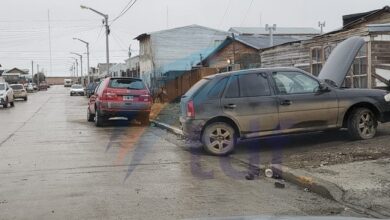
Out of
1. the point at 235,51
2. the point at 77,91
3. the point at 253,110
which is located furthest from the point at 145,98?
the point at 77,91

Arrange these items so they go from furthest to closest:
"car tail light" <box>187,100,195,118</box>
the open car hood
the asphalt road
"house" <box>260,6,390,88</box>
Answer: "house" <box>260,6,390,88</box> < the open car hood < "car tail light" <box>187,100,195,118</box> < the asphalt road

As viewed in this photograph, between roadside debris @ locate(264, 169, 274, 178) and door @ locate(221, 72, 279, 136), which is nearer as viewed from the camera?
roadside debris @ locate(264, 169, 274, 178)

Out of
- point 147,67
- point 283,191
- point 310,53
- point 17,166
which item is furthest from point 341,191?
point 147,67

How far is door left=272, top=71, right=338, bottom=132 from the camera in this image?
11359 millimetres

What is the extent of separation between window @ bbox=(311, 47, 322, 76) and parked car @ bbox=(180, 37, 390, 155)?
29.8 ft

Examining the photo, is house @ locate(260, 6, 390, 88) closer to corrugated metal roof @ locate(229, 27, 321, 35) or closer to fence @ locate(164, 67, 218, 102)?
fence @ locate(164, 67, 218, 102)

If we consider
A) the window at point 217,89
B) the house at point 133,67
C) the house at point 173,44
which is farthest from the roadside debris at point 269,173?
the house at point 133,67

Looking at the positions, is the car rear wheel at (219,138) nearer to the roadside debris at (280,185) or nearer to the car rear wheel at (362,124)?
the car rear wheel at (362,124)

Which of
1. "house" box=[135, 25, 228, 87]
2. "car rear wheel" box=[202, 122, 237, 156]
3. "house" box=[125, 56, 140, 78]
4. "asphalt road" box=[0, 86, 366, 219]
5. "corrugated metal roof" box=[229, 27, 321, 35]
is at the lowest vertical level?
"asphalt road" box=[0, 86, 366, 219]

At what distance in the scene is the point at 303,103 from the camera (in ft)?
37.4

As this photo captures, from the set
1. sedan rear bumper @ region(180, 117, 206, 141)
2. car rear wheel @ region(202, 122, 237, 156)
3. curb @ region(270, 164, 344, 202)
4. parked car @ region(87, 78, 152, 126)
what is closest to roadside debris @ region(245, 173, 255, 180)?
curb @ region(270, 164, 344, 202)

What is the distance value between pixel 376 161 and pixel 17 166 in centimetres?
647

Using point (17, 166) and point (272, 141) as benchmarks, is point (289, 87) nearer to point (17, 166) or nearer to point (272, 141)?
point (272, 141)

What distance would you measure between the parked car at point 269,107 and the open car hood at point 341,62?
202 centimetres
